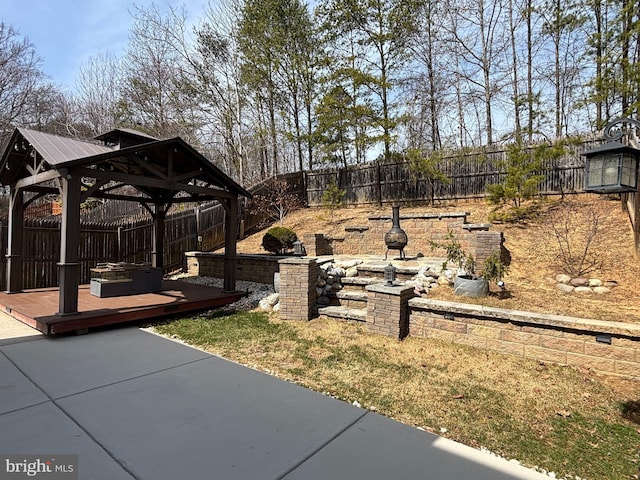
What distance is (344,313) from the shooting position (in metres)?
5.28

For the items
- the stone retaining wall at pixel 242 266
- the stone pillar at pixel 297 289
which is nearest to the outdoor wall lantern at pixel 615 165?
the stone pillar at pixel 297 289

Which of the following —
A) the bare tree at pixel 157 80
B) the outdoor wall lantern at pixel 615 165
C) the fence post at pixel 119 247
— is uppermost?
the bare tree at pixel 157 80

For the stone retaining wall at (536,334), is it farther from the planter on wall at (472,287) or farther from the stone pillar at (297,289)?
the stone pillar at (297,289)

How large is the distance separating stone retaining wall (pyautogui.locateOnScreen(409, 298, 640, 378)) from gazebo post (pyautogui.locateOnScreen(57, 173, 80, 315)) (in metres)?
4.81

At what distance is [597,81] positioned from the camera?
9711 millimetres

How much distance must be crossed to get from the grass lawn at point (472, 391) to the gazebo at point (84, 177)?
7.25 feet

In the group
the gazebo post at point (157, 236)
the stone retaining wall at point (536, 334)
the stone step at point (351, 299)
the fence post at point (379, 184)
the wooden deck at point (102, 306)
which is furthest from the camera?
the fence post at point (379, 184)

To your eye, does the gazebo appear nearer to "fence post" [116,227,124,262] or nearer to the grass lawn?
"fence post" [116,227,124,262]

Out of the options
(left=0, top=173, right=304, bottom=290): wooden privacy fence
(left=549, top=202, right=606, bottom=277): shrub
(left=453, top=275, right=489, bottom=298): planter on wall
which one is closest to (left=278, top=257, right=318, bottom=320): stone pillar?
(left=453, top=275, right=489, bottom=298): planter on wall

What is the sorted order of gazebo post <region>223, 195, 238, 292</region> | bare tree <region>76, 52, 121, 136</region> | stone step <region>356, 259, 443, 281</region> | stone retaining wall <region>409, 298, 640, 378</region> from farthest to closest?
bare tree <region>76, 52, 121, 136</region>
gazebo post <region>223, 195, 238, 292</region>
stone step <region>356, 259, 443, 281</region>
stone retaining wall <region>409, 298, 640, 378</region>

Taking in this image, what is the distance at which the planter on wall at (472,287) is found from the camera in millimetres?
4934

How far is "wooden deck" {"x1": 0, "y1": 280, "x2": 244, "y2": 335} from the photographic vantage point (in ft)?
15.8

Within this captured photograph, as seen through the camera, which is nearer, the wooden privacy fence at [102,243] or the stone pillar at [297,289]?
the stone pillar at [297,289]

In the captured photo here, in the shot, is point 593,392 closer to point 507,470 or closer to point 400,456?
point 507,470
